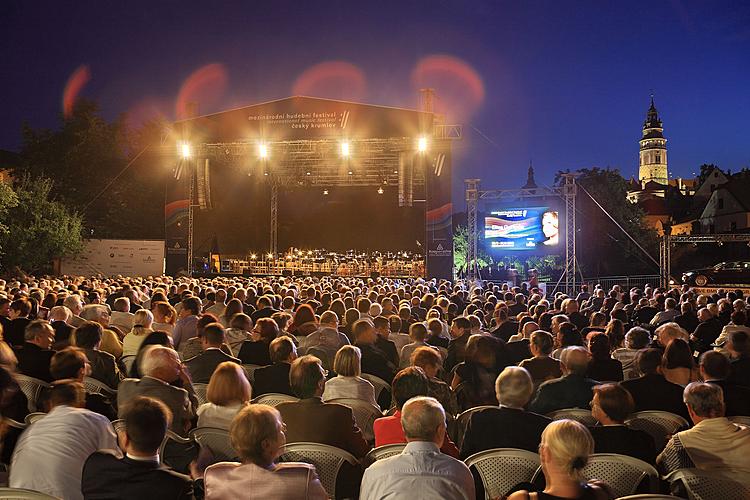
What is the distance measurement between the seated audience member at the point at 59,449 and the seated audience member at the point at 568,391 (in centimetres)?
316

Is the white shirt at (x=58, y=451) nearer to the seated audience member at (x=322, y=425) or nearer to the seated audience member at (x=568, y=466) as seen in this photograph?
the seated audience member at (x=322, y=425)

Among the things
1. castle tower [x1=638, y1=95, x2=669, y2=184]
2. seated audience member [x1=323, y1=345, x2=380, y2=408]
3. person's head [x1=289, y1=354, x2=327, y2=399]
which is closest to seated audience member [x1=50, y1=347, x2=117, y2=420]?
person's head [x1=289, y1=354, x2=327, y2=399]

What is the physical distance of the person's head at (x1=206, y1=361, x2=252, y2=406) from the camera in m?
4.18

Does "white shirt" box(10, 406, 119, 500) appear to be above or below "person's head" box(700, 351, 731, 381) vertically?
below

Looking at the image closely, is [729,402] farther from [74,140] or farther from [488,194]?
[74,140]

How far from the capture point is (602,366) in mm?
6059

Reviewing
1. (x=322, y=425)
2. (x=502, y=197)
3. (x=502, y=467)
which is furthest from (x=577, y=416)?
(x=502, y=197)

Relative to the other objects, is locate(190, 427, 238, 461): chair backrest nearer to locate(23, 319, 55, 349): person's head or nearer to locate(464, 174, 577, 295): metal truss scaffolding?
locate(23, 319, 55, 349): person's head

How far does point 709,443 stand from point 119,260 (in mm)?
26948

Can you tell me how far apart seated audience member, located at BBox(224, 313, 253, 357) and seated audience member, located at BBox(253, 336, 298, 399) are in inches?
75.9

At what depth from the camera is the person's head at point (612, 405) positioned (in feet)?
12.4

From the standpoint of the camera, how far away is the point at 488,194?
2344 cm

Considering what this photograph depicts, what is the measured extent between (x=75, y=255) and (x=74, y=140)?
1633cm

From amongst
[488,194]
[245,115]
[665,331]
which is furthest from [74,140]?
[665,331]
